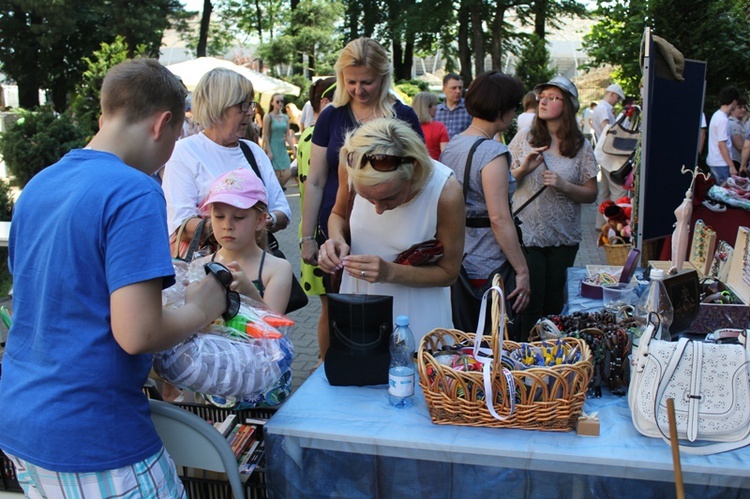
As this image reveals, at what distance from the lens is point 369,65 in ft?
10.8

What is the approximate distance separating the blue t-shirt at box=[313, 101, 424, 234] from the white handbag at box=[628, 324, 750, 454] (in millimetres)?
1919

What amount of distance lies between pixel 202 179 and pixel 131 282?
1657mm

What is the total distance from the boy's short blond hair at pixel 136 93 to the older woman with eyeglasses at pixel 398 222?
2.92 feet

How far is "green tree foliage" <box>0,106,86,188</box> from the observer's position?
447 inches

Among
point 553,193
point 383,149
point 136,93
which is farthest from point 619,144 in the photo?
point 136,93

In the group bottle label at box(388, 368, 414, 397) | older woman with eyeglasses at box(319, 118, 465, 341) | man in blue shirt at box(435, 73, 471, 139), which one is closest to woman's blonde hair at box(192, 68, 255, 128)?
older woman with eyeglasses at box(319, 118, 465, 341)

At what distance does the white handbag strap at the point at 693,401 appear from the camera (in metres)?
1.81

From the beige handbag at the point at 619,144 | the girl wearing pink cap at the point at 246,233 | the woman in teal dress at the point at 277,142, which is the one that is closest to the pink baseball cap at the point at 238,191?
the girl wearing pink cap at the point at 246,233

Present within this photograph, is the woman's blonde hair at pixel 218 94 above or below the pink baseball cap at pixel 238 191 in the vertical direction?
above

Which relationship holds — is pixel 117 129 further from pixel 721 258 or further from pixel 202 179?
pixel 721 258

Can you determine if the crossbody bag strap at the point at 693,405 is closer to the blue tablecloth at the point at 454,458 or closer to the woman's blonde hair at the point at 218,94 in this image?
the blue tablecloth at the point at 454,458

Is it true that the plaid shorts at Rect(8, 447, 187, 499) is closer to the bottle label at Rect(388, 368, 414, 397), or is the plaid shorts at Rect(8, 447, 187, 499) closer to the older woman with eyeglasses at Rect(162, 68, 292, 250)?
the bottle label at Rect(388, 368, 414, 397)

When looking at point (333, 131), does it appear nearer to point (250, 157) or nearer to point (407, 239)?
point (250, 157)

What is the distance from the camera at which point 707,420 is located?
1.82 meters
